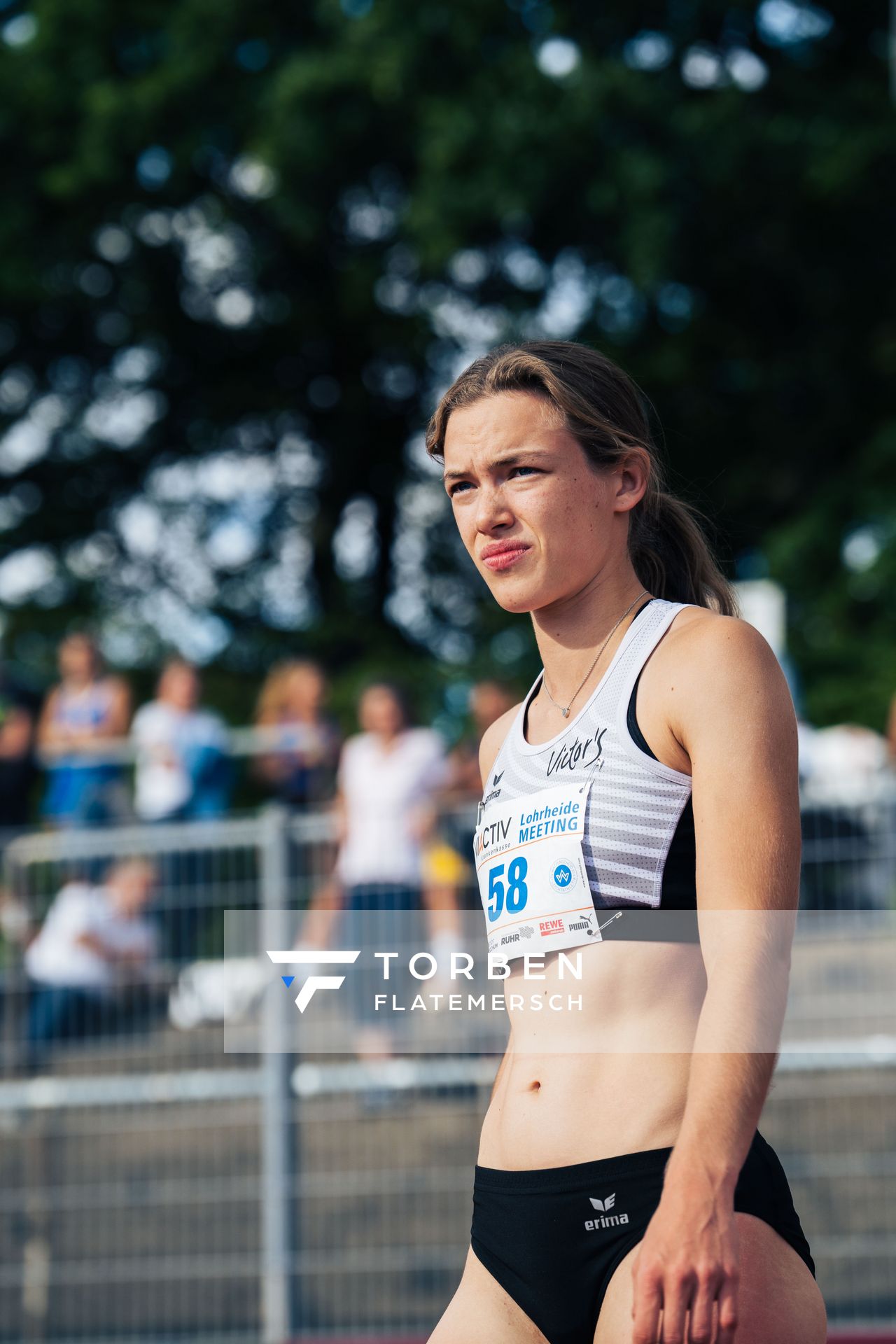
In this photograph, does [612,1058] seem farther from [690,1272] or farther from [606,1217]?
[690,1272]

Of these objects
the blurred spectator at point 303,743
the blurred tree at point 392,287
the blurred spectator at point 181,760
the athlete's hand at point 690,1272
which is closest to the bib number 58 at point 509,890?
the athlete's hand at point 690,1272

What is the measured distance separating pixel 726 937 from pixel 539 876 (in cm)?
34

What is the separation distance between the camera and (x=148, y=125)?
53.7ft

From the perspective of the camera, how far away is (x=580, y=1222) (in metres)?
2.21

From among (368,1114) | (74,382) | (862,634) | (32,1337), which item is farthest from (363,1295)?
(74,382)

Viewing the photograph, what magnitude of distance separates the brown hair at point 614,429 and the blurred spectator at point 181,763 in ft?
18.5

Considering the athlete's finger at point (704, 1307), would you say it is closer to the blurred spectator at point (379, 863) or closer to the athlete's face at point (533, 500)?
the athlete's face at point (533, 500)

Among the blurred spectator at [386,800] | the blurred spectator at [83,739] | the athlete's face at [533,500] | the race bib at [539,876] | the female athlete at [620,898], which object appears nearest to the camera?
the female athlete at [620,898]

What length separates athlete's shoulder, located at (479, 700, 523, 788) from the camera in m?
2.74

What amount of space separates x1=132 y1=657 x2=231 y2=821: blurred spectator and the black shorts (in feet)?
19.2

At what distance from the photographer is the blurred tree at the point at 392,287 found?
46.6ft

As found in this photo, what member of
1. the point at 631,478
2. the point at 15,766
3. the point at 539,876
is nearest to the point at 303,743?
the point at 15,766

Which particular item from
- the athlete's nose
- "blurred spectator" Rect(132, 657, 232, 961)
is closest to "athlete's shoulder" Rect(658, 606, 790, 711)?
the athlete's nose

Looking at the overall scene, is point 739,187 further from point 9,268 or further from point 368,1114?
point 368,1114
